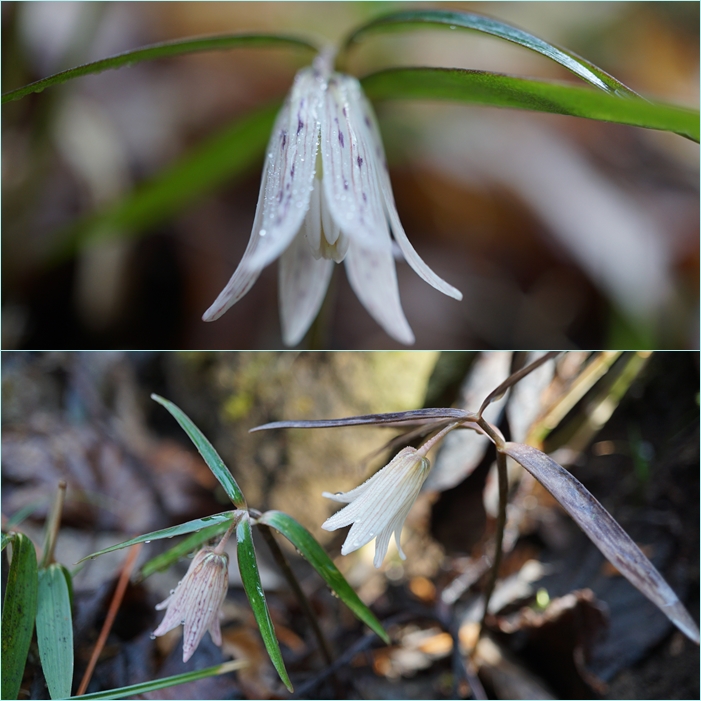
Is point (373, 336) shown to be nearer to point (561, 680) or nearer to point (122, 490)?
point (122, 490)

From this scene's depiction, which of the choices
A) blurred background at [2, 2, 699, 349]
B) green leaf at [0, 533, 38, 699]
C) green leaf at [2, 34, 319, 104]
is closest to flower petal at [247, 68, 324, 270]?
green leaf at [2, 34, 319, 104]

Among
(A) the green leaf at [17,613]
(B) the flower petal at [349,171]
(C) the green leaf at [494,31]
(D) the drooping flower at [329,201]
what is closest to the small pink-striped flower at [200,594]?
(A) the green leaf at [17,613]

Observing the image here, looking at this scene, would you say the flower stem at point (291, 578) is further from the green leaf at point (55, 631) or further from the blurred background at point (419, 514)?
the green leaf at point (55, 631)

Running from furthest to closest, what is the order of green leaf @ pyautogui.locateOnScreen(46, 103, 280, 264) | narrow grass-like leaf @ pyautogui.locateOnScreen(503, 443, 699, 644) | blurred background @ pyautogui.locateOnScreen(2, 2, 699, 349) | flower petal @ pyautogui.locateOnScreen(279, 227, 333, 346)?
1. blurred background @ pyautogui.locateOnScreen(2, 2, 699, 349)
2. green leaf @ pyautogui.locateOnScreen(46, 103, 280, 264)
3. flower petal @ pyautogui.locateOnScreen(279, 227, 333, 346)
4. narrow grass-like leaf @ pyautogui.locateOnScreen(503, 443, 699, 644)

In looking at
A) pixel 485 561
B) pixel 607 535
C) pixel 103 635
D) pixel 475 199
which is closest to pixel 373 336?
pixel 475 199

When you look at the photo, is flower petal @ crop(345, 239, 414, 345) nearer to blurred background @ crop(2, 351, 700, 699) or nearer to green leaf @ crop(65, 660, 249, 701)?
blurred background @ crop(2, 351, 700, 699)

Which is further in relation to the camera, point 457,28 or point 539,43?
point 457,28
